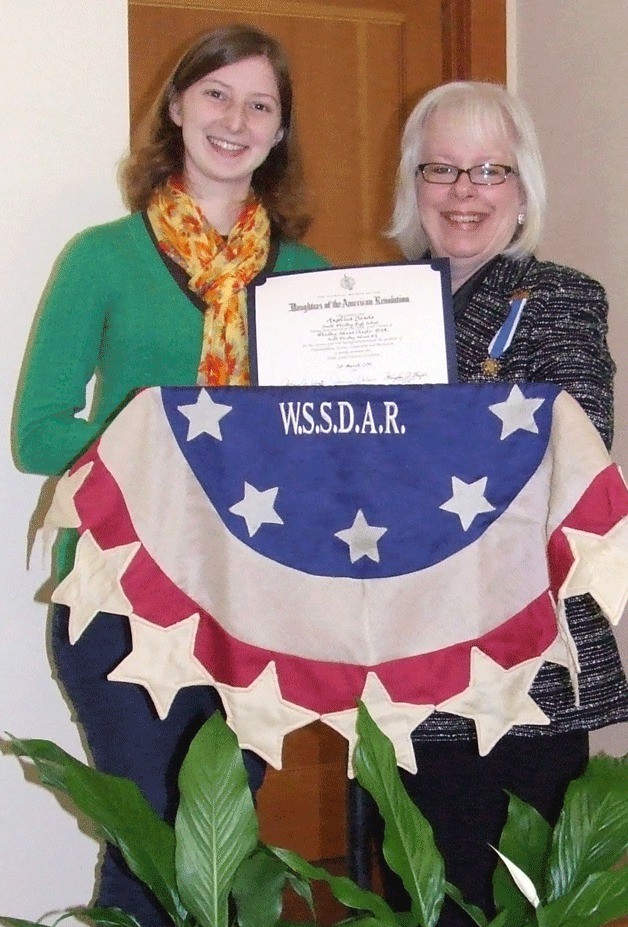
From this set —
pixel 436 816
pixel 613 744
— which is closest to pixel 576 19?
pixel 613 744

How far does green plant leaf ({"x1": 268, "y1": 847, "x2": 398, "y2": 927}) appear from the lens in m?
1.00

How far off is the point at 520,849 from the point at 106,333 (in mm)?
823

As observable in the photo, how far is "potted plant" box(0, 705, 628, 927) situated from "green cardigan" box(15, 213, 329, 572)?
0.49 metres

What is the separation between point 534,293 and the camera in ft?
4.27

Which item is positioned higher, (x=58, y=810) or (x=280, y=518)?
(x=280, y=518)

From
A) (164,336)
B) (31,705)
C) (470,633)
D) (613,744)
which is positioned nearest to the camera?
(470,633)

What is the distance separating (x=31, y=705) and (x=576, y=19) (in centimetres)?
172

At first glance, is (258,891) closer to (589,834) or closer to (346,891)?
(346,891)

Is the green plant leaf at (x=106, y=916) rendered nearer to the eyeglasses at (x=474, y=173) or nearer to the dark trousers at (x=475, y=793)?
the dark trousers at (x=475, y=793)

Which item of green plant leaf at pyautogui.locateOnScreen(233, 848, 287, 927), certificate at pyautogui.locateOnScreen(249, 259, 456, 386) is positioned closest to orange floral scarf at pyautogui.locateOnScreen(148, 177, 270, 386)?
certificate at pyautogui.locateOnScreen(249, 259, 456, 386)

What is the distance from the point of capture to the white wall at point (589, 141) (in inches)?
79.9

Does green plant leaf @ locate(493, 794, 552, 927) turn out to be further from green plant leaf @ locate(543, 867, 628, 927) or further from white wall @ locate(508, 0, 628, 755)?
white wall @ locate(508, 0, 628, 755)

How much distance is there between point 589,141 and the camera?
212 cm

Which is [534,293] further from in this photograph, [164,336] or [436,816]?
[436,816]
